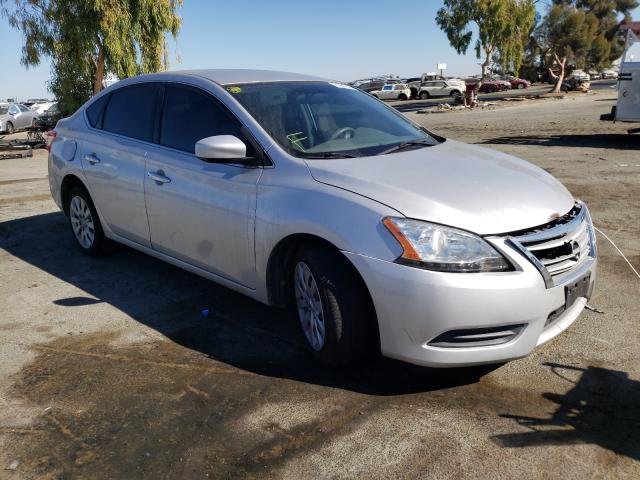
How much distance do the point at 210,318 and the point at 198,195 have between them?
0.92m

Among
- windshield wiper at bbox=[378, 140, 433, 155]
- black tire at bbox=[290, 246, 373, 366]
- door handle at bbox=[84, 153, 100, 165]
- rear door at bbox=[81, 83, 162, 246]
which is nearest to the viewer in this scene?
black tire at bbox=[290, 246, 373, 366]

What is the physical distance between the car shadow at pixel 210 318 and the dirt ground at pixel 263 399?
0.6 inches

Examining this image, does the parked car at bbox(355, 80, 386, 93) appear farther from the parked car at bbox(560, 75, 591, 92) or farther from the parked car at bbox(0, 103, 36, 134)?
the parked car at bbox(0, 103, 36, 134)

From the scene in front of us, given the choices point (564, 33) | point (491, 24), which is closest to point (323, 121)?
point (491, 24)

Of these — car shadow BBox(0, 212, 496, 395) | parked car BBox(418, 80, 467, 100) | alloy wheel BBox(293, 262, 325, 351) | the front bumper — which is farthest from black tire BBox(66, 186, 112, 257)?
parked car BBox(418, 80, 467, 100)

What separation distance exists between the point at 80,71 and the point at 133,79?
1614 centimetres

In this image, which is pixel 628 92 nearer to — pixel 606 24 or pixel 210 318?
pixel 210 318

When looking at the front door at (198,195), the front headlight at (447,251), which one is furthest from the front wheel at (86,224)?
the front headlight at (447,251)

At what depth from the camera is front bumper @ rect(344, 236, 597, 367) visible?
290 centimetres

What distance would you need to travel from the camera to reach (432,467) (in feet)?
8.67

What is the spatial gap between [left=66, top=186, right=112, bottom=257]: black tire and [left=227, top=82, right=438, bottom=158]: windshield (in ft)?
6.96

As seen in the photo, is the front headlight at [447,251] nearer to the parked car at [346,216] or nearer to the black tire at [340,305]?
the parked car at [346,216]

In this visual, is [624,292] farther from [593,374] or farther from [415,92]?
[415,92]

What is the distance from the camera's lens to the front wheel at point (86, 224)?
18.2ft
